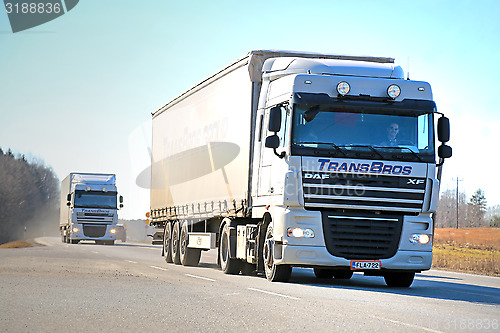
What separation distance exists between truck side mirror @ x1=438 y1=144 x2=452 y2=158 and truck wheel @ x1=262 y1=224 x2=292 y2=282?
3616mm

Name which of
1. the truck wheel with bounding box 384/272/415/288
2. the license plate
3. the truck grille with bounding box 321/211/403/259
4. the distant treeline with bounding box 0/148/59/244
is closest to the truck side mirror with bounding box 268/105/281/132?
the truck grille with bounding box 321/211/403/259

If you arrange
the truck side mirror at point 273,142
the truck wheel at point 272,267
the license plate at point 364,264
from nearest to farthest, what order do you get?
the license plate at point 364,264
the truck side mirror at point 273,142
the truck wheel at point 272,267

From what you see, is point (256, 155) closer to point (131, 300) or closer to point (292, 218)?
point (292, 218)

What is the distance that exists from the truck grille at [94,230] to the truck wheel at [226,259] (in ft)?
97.3

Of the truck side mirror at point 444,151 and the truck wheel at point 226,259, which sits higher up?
the truck side mirror at point 444,151

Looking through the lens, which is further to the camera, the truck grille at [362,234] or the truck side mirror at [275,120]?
the truck side mirror at [275,120]

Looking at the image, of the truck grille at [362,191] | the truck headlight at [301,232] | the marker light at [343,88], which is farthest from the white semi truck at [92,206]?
the truck grille at [362,191]

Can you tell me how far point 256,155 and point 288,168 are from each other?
2265mm

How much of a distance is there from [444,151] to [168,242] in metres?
12.4

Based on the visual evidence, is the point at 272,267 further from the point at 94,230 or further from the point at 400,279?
the point at 94,230

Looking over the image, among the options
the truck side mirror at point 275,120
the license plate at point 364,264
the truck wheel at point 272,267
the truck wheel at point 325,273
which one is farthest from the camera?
the truck wheel at point 325,273

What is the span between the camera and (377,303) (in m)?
12.0

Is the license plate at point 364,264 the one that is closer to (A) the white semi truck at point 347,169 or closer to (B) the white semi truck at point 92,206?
(A) the white semi truck at point 347,169

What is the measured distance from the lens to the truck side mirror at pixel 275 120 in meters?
15.0
